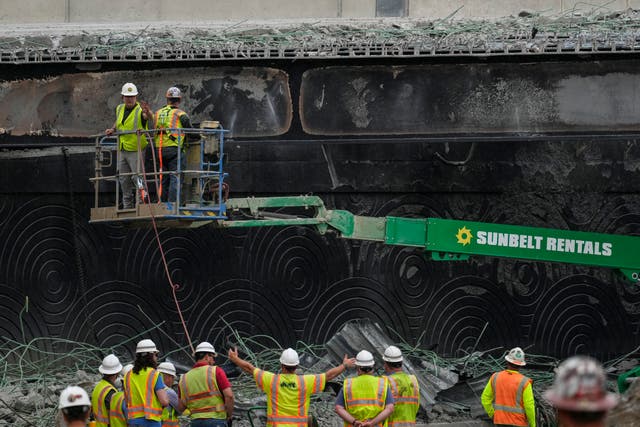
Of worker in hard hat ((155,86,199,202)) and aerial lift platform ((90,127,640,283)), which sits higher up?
worker in hard hat ((155,86,199,202))

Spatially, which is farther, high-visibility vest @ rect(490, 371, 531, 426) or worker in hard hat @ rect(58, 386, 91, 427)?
high-visibility vest @ rect(490, 371, 531, 426)

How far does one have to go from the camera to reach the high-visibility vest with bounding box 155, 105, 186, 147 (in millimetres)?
12883

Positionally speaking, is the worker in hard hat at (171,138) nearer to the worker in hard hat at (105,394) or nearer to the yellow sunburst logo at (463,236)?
the worker in hard hat at (105,394)

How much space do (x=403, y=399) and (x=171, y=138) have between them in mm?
3617

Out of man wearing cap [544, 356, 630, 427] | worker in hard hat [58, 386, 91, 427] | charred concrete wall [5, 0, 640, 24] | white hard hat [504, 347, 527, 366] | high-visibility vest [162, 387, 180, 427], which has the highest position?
charred concrete wall [5, 0, 640, 24]

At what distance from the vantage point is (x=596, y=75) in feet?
47.6

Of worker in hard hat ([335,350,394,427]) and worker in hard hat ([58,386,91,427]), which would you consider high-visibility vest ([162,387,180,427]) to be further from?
worker in hard hat ([58,386,91,427])

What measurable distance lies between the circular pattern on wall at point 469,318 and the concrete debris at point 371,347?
1.04 m

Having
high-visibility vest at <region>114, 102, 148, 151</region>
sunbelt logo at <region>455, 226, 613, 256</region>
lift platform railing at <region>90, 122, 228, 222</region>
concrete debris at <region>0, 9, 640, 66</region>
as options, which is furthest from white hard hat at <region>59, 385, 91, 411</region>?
concrete debris at <region>0, 9, 640, 66</region>

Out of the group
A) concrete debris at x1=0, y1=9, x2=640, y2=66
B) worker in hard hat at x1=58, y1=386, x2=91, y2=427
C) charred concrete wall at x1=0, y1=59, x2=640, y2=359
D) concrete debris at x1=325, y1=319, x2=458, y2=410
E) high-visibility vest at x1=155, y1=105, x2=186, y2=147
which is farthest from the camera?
charred concrete wall at x1=0, y1=59, x2=640, y2=359

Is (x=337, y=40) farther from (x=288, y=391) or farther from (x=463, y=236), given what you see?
(x=288, y=391)

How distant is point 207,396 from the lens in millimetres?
11758

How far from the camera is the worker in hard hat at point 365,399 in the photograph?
1179cm

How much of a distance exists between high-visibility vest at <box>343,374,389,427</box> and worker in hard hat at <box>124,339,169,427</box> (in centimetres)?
174
